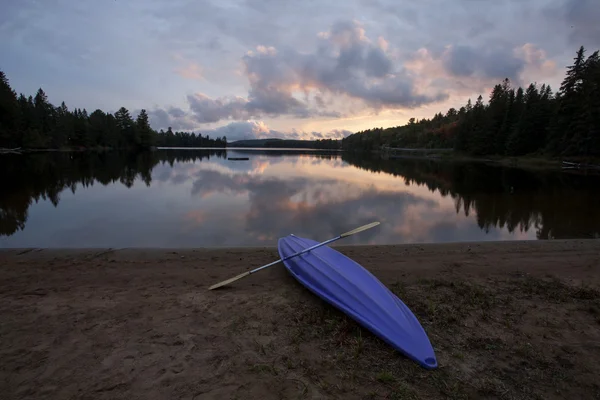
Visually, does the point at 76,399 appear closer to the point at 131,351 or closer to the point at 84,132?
the point at 131,351

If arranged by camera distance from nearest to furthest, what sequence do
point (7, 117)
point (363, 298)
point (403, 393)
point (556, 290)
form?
point (403, 393) → point (363, 298) → point (556, 290) → point (7, 117)

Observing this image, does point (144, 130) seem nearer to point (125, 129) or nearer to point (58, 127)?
point (125, 129)

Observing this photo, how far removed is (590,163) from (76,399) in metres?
53.8

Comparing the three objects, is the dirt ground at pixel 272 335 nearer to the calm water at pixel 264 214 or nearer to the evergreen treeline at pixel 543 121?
the calm water at pixel 264 214

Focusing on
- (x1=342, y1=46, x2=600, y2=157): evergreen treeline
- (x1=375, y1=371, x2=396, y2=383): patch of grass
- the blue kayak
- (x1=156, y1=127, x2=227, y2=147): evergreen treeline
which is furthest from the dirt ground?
(x1=156, y1=127, x2=227, y2=147): evergreen treeline

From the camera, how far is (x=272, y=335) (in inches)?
157

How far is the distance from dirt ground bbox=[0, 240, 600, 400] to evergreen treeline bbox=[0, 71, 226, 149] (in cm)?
7523

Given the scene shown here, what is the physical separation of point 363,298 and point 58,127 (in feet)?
333

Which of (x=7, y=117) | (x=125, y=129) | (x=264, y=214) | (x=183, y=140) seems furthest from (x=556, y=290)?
(x=183, y=140)

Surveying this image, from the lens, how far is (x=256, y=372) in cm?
327

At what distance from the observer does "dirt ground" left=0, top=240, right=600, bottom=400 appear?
3074 millimetres

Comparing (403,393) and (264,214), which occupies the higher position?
(403,393)

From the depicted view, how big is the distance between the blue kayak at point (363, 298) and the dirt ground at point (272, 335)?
161mm

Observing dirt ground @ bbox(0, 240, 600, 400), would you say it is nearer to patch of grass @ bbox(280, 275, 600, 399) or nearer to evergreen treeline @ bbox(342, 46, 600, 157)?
patch of grass @ bbox(280, 275, 600, 399)
